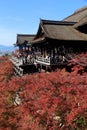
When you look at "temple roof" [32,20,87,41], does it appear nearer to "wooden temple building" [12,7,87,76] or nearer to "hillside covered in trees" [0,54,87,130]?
"wooden temple building" [12,7,87,76]

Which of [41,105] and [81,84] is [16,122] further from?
[81,84]

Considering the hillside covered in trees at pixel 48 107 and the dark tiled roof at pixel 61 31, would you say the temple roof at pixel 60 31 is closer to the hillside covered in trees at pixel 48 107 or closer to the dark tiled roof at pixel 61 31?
the dark tiled roof at pixel 61 31

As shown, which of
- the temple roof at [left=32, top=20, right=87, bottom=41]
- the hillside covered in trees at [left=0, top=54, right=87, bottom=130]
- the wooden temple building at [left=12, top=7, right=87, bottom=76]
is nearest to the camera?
the hillside covered in trees at [left=0, top=54, right=87, bottom=130]

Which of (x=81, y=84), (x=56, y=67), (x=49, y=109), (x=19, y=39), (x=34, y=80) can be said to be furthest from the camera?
(x=19, y=39)

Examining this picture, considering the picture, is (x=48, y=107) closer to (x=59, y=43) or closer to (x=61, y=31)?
(x=59, y=43)

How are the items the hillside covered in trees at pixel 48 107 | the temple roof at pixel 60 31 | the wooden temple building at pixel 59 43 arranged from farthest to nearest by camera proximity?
the temple roof at pixel 60 31, the wooden temple building at pixel 59 43, the hillside covered in trees at pixel 48 107

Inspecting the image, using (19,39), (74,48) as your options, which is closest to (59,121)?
(74,48)

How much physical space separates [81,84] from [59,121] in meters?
2.86

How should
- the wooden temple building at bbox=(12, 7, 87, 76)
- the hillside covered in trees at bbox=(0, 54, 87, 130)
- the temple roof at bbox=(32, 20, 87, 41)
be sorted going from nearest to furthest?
the hillside covered in trees at bbox=(0, 54, 87, 130), the wooden temple building at bbox=(12, 7, 87, 76), the temple roof at bbox=(32, 20, 87, 41)

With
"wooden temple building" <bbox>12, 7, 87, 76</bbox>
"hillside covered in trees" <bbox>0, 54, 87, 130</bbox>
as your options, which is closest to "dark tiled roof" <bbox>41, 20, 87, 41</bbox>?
"wooden temple building" <bbox>12, 7, 87, 76</bbox>

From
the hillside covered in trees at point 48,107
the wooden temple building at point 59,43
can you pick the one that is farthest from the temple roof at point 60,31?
the hillside covered in trees at point 48,107

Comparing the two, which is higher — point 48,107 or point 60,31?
point 60,31

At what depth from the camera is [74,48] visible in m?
29.7

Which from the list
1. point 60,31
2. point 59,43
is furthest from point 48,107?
point 60,31
